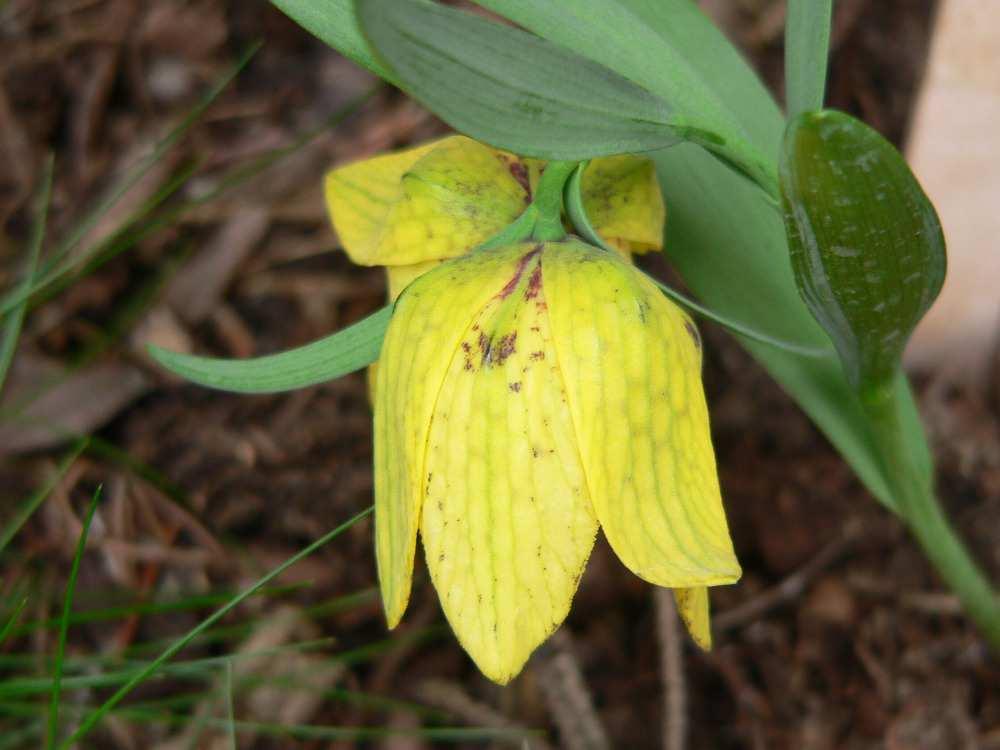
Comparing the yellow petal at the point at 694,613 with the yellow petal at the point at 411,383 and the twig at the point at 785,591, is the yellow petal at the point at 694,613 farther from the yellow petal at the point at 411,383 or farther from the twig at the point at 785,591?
the twig at the point at 785,591

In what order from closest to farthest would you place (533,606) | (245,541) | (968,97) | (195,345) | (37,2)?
(533,606) → (968,97) → (245,541) → (195,345) → (37,2)

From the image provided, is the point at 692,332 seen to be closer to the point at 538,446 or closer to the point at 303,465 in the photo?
the point at 538,446

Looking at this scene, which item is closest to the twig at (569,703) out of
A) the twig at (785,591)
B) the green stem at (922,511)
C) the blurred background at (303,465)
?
the blurred background at (303,465)

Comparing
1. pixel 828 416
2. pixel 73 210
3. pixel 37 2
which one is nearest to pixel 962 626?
pixel 828 416

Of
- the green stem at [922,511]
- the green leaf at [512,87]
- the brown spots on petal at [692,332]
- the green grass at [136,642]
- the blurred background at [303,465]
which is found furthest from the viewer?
the blurred background at [303,465]

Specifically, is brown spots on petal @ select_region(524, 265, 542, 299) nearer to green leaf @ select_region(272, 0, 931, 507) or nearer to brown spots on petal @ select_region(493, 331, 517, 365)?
brown spots on petal @ select_region(493, 331, 517, 365)

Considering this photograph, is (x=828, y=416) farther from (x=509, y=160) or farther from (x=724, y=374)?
(x=724, y=374)

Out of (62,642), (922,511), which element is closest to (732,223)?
(922,511)
